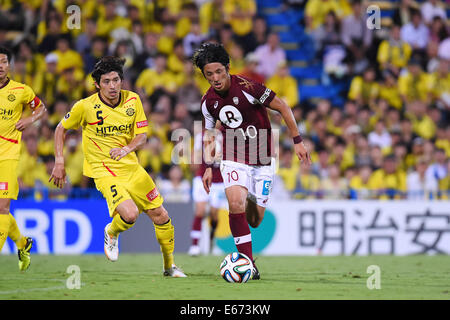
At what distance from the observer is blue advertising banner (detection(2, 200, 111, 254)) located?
13539 millimetres

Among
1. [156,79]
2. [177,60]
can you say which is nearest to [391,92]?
[177,60]

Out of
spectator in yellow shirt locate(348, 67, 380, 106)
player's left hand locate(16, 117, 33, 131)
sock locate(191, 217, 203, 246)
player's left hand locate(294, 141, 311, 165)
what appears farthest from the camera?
spectator in yellow shirt locate(348, 67, 380, 106)

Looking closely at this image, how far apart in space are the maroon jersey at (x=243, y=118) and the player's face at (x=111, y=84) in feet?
3.03

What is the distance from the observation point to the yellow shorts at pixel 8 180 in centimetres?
871

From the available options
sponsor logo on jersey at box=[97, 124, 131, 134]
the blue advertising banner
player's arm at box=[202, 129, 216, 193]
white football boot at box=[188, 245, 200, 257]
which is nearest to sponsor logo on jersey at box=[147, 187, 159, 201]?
player's arm at box=[202, 129, 216, 193]

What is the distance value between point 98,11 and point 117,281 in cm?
1023

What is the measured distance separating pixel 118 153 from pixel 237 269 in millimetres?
1675

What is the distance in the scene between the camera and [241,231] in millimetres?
8289

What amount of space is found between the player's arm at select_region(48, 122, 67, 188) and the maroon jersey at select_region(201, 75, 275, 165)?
4.98 ft

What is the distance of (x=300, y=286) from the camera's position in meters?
7.93

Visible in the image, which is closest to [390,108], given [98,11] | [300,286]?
[98,11]

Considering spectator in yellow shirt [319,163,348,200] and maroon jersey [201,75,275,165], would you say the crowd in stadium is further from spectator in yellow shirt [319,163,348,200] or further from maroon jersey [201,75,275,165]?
maroon jersey [201,75,275,165]

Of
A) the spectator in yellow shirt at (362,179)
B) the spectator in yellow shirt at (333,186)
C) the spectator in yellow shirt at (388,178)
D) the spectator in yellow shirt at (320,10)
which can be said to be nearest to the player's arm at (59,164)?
the spectator in yellow shirt at (333,186)

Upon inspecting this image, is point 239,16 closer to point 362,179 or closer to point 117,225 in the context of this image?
point 362,179
